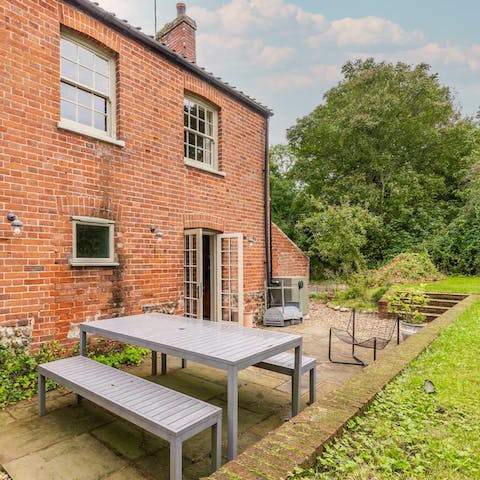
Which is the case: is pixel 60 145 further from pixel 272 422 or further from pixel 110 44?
pixel 272 422

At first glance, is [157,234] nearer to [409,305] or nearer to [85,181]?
[85,181]

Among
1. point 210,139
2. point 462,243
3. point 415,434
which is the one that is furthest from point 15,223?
point 462,243

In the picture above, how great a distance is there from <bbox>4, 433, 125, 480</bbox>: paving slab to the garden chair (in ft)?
11.6

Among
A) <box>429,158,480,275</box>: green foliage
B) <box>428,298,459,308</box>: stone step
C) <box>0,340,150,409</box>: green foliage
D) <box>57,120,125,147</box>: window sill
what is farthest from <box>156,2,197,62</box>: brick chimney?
<box>429,158,480,275</box>: green foliage

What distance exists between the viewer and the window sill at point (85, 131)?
4.46 metres

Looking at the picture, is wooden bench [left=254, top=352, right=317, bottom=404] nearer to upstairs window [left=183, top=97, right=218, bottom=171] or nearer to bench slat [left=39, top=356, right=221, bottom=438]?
bench slat [left=39, top=356, right=221, bottom=438]

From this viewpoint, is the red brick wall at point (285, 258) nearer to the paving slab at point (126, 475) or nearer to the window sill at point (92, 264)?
the window sill at point (92, 264)

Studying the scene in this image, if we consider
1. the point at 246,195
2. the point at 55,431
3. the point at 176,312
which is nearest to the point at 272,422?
the point at 55,431


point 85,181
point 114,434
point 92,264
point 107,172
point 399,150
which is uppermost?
point 399,150

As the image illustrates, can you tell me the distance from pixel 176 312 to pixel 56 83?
13.5ft

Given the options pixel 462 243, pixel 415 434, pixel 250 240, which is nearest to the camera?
pixel 415 434

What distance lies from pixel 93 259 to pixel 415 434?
4.36 metres

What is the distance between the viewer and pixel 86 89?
4.87 m

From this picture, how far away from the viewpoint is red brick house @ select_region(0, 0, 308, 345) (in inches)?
158
